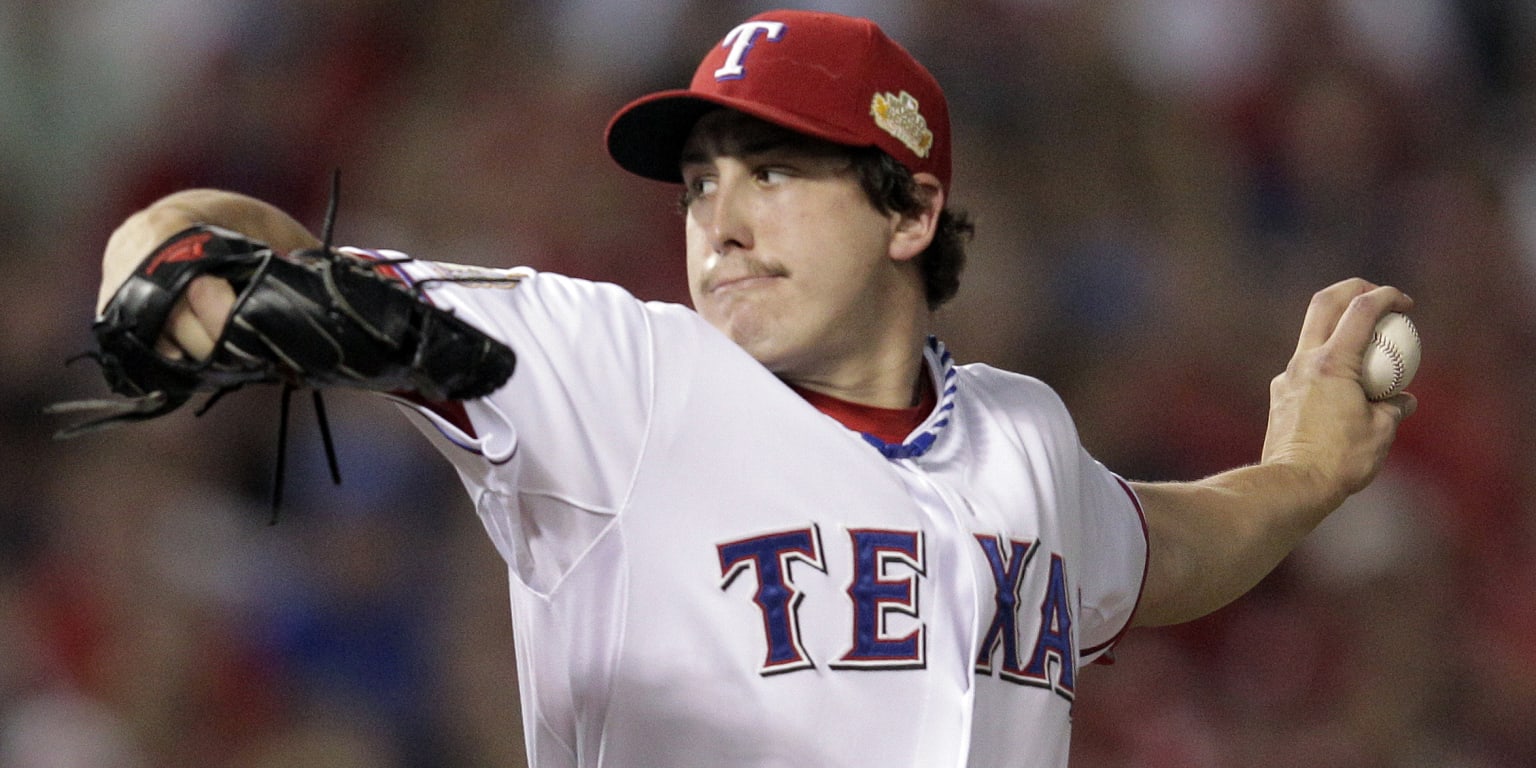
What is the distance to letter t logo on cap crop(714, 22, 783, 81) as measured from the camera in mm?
1887

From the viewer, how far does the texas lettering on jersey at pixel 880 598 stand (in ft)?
5.41

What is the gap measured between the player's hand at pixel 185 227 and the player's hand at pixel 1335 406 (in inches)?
58.5

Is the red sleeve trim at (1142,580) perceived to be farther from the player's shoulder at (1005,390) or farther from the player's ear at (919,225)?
the player's ear at (919,225)

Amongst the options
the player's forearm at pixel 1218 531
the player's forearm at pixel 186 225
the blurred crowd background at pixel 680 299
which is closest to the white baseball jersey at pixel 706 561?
the player's forearm at pixel 186 225

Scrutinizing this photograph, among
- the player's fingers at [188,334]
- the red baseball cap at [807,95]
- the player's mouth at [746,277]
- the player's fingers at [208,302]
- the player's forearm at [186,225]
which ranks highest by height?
the red baseball cap at [807,95]

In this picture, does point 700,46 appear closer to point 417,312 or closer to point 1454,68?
point 1454,68

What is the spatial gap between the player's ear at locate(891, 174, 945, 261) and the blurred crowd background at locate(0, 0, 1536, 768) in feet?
5.12

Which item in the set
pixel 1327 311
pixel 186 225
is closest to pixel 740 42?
pixel 186 225

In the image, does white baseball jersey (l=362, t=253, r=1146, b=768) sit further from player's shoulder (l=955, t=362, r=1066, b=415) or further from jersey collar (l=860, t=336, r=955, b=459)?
player's shoulder (l=955, t=362, r=1066, b=415)

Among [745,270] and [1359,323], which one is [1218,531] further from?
[745,270]

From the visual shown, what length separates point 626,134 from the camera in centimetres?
200

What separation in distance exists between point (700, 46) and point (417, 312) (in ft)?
8.28

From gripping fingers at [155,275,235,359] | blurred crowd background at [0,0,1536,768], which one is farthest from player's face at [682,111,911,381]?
blurred crowd background at [0,0,1536,768]

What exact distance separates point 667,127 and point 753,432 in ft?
1.57
